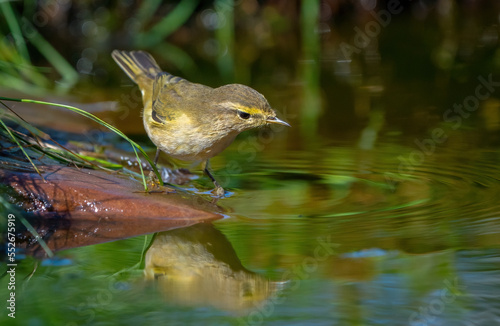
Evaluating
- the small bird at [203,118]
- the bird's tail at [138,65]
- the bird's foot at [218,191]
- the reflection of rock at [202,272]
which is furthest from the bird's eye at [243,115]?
the bird's tail at [138,65]

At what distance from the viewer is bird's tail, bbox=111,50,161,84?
748cm

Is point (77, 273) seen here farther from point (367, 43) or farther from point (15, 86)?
point (367, 43)

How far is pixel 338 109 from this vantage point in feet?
27.0

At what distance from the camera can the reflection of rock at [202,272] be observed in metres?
3.82

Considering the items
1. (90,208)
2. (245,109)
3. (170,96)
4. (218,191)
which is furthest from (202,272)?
(170,96)

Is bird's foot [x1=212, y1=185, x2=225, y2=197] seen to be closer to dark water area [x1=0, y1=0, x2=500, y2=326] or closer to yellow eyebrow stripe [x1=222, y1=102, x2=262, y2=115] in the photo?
dark water area [x1=0, y1=0, x2=500, y2=326]

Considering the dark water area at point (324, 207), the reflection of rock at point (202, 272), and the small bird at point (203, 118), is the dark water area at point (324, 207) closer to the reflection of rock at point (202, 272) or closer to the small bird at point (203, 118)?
the reflection of rock at point (202, 272)

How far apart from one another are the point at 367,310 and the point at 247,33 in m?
10.0

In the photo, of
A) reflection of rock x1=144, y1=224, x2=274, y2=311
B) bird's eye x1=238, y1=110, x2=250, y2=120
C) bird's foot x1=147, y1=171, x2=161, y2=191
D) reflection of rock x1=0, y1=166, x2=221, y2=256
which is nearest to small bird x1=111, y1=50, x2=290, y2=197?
bird's eye x1=238, y1=110, x2=250, y2=120

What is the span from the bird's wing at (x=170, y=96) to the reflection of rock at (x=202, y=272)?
1.40 meters

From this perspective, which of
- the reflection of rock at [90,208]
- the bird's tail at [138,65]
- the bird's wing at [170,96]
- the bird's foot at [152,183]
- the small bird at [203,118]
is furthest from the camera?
the bird's tail at [138,65]

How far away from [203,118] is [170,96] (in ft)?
2.60

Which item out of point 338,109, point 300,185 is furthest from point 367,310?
point 338,109

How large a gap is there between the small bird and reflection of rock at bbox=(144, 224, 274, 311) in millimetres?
926
